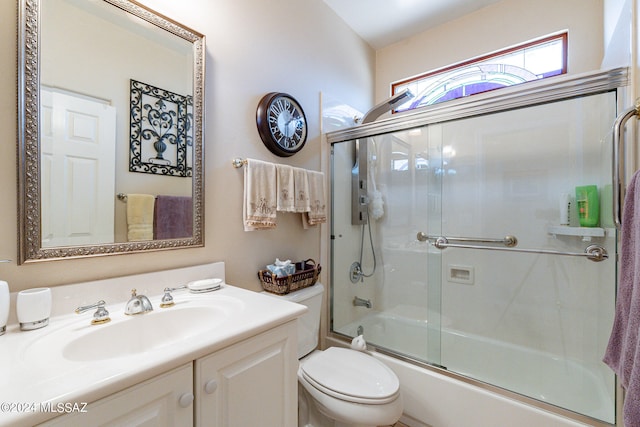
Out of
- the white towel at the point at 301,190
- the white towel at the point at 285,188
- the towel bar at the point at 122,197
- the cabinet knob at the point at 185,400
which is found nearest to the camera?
the cabinet knob at the point at 185,400

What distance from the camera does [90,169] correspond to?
976 millimetres

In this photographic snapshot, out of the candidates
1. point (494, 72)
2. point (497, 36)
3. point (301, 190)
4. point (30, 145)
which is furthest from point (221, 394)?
point (497, 36)

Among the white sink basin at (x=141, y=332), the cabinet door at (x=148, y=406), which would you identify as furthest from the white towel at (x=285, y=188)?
the cabinet door at (x=148, y=406)


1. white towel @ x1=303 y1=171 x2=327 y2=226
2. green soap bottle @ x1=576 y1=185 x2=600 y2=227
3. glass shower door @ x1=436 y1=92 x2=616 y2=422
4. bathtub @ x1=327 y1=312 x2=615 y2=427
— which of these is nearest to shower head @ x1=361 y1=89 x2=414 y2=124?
glass shower door @ x1=436 y1=92 x2=616 y2=422

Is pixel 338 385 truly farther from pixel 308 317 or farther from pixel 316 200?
pixel 316 200

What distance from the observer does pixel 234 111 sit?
1.43 m

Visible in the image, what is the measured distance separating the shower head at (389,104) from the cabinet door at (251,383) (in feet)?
5.51

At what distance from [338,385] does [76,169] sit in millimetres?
1316

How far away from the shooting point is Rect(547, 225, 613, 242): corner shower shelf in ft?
4.64

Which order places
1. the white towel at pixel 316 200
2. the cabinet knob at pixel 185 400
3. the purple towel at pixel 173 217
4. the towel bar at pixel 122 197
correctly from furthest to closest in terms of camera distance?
the white towel at pixel 316 200 → the purple towel at pixel 173 217 → the towel bar at pixel 122 197 → the cabinet knob at pixel 185 400

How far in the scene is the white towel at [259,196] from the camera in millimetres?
1393

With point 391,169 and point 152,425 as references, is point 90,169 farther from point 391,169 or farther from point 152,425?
point 391,169

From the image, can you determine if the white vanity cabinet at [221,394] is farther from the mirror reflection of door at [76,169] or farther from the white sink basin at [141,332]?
the mirror reflection of door at [76,169]

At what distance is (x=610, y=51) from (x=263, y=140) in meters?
1.92
